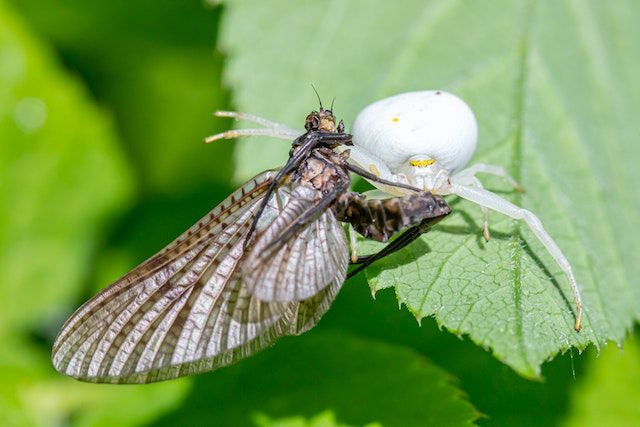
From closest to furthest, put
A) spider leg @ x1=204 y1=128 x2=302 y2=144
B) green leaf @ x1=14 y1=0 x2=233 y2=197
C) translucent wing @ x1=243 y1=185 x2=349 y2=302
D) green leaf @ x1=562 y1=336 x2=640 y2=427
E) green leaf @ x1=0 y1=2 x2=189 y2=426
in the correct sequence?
translucent wing @ x1=243 y1=185 x2=349 y2=302, spider leg @ x1=204 y1=128 x2=302 y2=144, green leaf @ x1=562 y1=336 x2=640 y2=427, green leaf @ x1=0 y1=2 x2=189 y2=426, green leaf @ x1=14 y1=0 x2=233 y2=197

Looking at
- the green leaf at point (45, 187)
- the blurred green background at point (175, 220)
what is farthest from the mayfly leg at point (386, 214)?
the green leaf at point (45, 187)

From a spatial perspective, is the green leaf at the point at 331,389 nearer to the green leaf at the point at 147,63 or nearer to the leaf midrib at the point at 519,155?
the leaf midrib at the point at 519,155

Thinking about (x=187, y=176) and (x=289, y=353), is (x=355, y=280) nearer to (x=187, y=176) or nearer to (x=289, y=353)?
(x=289, y=353)

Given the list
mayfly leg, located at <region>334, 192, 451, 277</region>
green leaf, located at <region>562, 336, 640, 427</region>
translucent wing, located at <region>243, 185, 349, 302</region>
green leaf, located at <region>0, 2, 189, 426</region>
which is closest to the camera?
translucent wing, located at <region>243, 185, 349, 302</region>

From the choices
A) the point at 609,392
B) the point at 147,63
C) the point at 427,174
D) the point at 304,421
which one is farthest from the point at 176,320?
the point at 147,63

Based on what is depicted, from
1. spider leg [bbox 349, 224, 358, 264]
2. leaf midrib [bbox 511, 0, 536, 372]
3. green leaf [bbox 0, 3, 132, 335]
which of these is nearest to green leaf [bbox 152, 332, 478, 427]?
leaf midrib [bbox 511, 0, 536, 372]

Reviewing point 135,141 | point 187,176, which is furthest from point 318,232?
point 135,141

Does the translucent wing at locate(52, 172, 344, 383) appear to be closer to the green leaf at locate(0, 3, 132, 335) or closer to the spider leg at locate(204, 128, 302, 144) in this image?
the spider leg at locate(204, 128, 302, 144)
